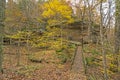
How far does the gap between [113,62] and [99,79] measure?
1.75m

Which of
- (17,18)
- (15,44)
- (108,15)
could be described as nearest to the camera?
(108,15)

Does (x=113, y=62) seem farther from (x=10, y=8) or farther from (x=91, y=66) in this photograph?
(x=10, y=8)

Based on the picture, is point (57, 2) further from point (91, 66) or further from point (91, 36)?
point (91, 36)

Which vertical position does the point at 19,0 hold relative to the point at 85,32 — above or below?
above

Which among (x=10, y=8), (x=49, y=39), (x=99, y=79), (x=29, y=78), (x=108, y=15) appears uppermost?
(x=10, y=8)

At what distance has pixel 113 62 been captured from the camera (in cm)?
1475

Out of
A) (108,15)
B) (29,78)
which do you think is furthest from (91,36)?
(29,78)

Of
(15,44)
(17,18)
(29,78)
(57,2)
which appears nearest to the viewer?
(29,78)

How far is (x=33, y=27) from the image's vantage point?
30.0 m

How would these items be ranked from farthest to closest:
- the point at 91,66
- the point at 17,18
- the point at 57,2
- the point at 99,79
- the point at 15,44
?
the point at 15,44 < the point at 17,18 < the point at 57,2 < the point at 91,66 < the point at 99,79

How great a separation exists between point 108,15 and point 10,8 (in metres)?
19.1

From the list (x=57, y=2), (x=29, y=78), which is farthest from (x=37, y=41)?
(x=29, y=78)

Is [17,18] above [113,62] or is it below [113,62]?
above

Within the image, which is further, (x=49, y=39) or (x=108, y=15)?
(x=49, y=39)
